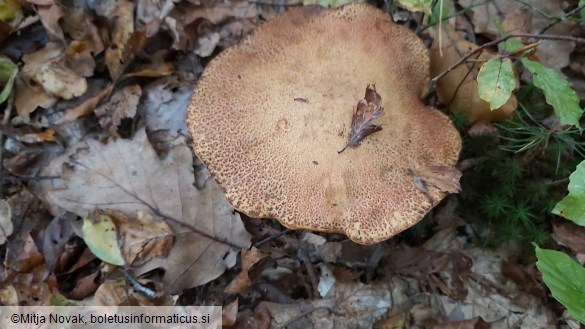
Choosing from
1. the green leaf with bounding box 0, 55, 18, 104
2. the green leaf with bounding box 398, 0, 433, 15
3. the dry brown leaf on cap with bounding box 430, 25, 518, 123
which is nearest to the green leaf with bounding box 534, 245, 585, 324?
the dry brown leaf on cap with bounding box 430, 25, 518, 123

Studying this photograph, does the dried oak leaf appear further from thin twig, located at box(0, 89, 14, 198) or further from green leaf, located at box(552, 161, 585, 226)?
green leaf, located at box(552, 161, 585, 226)

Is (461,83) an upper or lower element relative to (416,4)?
lower

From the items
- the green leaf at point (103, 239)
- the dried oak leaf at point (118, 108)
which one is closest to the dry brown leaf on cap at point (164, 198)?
the green leaf at point (103, 239)

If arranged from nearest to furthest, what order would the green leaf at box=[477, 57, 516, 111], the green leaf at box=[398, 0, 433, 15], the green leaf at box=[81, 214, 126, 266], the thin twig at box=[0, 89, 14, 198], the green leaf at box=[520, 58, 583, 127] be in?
the green leaf at box=[477, 57, 516, 111], the green leaf at box=[520, 58, 583, 127], the green leaf at box=[398, 0, 433, 15], the green leaf at box=[81, 214, 126, 266], the thin twig at box=[0, 89, 14, 198]

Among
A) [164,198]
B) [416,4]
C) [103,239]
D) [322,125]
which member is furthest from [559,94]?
[103,239]

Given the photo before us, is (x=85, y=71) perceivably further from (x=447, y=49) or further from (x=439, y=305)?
(x=439, y=305)

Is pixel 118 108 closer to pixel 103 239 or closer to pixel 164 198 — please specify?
pixel 164 198

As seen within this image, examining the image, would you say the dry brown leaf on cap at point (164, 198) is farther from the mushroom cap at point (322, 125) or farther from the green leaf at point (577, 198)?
the green leaf at point (577, 198)
